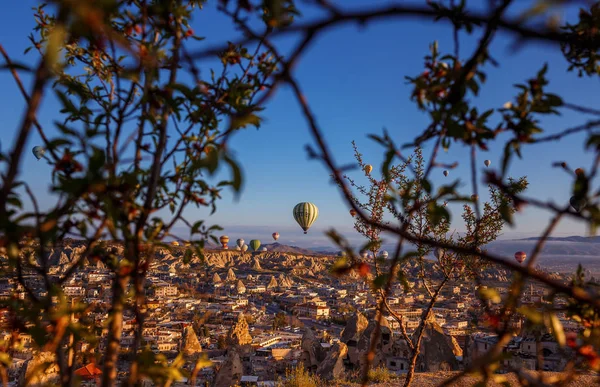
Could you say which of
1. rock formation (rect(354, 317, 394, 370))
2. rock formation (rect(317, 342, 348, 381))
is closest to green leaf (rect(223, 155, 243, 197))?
rock formation (rect(317, 342, 348, 381))

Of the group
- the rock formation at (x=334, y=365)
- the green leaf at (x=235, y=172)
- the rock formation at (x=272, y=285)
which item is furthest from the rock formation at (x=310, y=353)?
the rock formation at (x=272, y=285)

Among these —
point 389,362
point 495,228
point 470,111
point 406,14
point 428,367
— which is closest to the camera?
point 406,14

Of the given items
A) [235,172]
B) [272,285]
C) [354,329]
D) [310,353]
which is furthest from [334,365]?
[272,285]

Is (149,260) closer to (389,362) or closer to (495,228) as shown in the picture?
(495,228)

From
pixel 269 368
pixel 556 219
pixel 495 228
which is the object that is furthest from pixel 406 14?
pixel 269 368

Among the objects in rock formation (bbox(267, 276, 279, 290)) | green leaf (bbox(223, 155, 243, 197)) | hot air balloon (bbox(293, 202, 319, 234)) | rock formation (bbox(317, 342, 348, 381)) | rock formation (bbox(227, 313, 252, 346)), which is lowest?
rock formation (bbox(267, 276, 279, 290))

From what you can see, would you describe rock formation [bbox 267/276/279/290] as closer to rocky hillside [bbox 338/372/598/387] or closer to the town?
the town

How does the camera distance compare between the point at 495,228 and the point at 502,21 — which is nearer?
the point at 502,21
